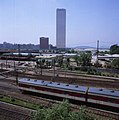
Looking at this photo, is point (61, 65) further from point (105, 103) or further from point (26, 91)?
point (105, 103)

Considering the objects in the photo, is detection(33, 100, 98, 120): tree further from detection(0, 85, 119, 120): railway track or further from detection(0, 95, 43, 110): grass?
detection(0, 95, 43, 110): grass

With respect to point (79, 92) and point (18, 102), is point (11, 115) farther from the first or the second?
point (79, 92)

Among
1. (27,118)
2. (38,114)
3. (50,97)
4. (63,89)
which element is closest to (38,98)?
(50,97)

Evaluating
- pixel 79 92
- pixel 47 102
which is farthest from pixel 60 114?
pixel 47 102

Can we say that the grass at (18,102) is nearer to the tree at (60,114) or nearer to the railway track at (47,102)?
the railway track at (47,102)

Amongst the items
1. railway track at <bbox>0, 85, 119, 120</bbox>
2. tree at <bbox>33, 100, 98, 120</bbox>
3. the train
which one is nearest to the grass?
railway track at <bbox>0, 85, 119, 120</bbox>

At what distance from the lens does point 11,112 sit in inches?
871

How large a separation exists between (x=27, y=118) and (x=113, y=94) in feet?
34.2

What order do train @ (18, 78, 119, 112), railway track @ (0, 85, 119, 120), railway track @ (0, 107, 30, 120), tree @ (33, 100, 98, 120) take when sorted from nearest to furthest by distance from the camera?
tree @ (33, 100, 98, 120) < railway track @ (0, 107, 30, 120) < railway track @ (0, 85, 119, 120) < train @ (18, 78, 119, 112)

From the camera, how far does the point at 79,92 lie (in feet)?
77.6

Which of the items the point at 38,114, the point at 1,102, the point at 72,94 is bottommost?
the point at 1,102

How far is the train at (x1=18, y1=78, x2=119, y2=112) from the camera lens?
21594 millimetres

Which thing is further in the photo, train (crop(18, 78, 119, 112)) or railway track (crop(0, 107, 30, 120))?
train (crop(18, 78, 119, 112))

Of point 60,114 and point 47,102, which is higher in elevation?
point 60,114
